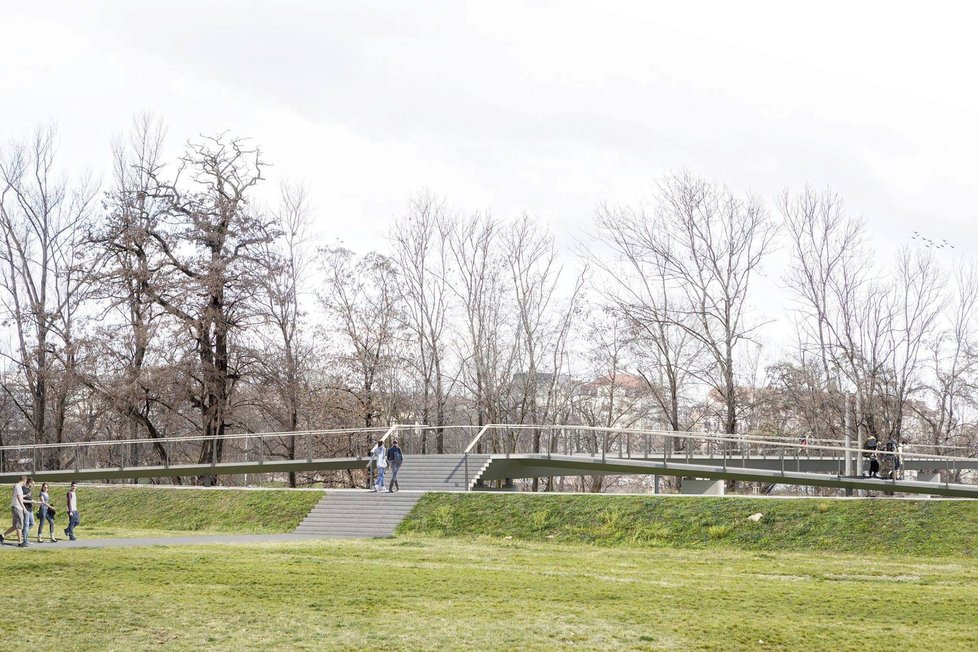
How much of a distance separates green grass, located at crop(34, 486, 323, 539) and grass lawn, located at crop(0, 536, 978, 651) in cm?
739

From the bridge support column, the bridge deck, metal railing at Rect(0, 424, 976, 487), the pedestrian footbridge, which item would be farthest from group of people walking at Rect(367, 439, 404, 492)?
the bridge support column

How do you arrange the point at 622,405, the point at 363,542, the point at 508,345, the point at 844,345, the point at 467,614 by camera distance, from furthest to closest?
the point at 622,405, the point at 508,345, the point at 844,345, the point at 363,542, the point at 467,614

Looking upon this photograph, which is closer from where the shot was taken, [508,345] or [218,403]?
[218,403]

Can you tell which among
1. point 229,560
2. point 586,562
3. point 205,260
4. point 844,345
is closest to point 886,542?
point 586,562

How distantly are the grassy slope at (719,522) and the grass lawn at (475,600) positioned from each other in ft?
5.83

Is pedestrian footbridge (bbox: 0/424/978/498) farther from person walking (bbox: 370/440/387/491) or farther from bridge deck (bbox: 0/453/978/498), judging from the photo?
person walking (bbox: 370/440/387/491)

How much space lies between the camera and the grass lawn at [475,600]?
1140 cm

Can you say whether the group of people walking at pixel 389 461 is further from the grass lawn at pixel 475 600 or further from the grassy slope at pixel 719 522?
the grass lawn at pixel 475 600

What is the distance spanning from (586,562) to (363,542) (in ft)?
19.3

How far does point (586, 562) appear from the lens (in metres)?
19.1

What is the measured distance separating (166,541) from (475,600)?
1119cm

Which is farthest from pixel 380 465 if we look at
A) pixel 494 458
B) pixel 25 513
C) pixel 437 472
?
pixel 25 513

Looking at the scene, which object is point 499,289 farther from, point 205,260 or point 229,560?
point 229,560

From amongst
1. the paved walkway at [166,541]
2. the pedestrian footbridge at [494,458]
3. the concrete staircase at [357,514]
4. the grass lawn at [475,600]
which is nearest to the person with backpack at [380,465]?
the concrete staircase at [357,514]
